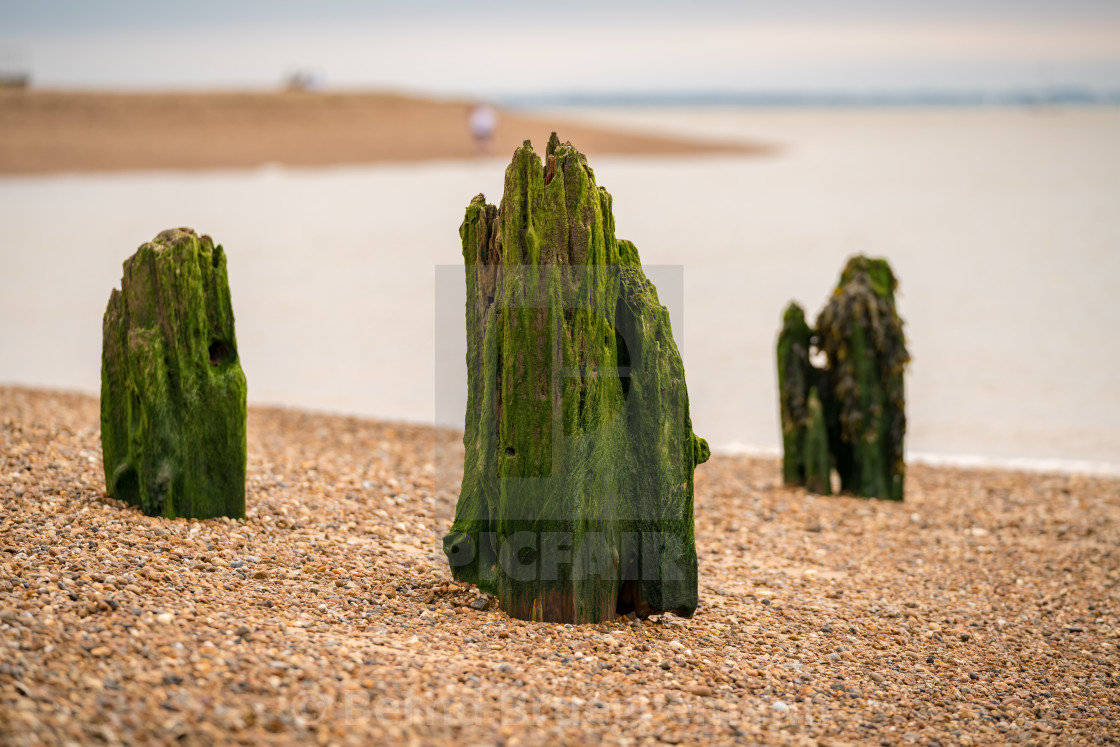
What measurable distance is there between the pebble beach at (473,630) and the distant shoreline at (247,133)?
1249 inches

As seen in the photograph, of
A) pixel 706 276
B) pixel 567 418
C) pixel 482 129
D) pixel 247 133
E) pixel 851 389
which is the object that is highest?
pixel 247 133

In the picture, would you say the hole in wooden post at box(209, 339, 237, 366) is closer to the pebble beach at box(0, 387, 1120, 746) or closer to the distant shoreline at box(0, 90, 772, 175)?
the pebble beach at box(0, 387, 1120, 746)

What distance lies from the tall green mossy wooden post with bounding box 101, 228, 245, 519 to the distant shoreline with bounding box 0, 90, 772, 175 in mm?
31271

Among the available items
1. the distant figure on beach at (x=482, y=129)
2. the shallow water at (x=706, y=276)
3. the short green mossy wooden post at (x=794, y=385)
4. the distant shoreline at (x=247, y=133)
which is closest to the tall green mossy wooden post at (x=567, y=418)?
the shallow water at (x=706, y=276)

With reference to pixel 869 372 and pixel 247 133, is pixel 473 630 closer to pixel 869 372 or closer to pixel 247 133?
pixel 869 372

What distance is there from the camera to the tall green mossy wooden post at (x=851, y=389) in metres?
7.70

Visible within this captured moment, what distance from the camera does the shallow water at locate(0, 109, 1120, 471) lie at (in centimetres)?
1099

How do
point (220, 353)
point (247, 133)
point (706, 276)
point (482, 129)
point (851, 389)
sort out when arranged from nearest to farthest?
point (220, 353)
point (851, 389)
point (706, 276)
point (482, 129)
point (247, 133)

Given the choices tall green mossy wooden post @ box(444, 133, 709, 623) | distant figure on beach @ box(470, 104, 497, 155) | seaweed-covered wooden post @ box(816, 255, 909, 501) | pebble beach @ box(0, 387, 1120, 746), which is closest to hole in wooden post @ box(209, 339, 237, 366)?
pebble beach @ box(0, 387, 1120, 746)

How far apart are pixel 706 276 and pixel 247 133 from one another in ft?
96.6

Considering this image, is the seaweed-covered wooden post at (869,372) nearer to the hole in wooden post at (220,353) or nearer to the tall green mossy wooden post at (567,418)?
the tall green mossy wooden post at (567,418)

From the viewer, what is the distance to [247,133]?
42594 millimetres

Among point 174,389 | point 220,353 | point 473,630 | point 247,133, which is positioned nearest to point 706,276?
point 220,353

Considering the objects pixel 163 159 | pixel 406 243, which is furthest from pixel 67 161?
pixel 406 243
